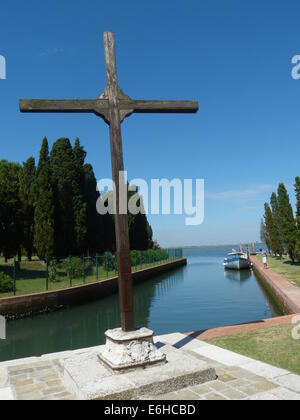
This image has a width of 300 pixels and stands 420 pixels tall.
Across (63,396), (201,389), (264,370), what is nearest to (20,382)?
(63,396)

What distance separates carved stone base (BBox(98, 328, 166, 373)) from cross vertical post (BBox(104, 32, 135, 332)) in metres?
0.19

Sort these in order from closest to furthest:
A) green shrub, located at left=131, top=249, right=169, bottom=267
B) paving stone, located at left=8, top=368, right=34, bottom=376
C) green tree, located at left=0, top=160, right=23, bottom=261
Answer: paving stone, located at left=8, top=368, right=34, bottom=376 → green tree, located at left=0, top=160, right=23, bottom=261 → green shrub, located at left=131, top=249, right=169, bottom=267

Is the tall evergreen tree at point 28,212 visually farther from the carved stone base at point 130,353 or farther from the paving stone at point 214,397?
the paving stone at point 214,397

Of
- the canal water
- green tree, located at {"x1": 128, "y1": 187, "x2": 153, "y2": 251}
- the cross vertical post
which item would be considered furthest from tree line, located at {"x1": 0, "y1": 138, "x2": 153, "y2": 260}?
the cross vertical post

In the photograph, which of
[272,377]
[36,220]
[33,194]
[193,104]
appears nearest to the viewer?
[272,377]

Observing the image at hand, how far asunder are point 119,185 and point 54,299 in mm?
11879

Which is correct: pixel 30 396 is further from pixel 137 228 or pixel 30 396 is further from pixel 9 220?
pixel 137 228

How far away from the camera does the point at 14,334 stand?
11945mm

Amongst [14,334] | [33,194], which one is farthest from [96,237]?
[14,334]

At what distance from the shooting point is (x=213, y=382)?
14.4ft

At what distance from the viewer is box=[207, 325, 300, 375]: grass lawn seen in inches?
215

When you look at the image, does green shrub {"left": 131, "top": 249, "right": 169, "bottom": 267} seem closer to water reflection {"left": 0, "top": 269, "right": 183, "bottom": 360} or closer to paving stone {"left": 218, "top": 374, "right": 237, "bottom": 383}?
water reflection {"left": 0, "top": 269, "right": 183, "bottom": 360}
